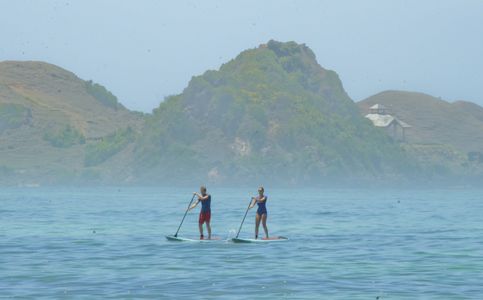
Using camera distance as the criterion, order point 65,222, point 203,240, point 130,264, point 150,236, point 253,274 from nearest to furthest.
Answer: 1. point 253,274
2. point 130,264
3. point 203,240
4. point 150,236
5. point 65,222

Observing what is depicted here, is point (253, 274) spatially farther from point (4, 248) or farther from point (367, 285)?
point (4, 248)

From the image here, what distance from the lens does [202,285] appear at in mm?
29922

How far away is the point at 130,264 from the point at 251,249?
24.5 feet

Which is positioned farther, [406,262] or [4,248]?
[4,248]

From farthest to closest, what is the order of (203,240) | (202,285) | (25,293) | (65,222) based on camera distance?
(65,222)
(203,240)
(202,285)
(25,293)

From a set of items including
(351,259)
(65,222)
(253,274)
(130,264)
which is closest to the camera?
(253,274)

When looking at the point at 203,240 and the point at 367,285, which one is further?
the point at 203,240

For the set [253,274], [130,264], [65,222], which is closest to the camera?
[253,274]

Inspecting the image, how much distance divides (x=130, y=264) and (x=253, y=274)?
5160 mm

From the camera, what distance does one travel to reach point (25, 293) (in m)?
28.0

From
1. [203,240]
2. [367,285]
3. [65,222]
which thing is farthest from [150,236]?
[367,285]

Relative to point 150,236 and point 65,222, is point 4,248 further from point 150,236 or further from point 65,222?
point 65,222

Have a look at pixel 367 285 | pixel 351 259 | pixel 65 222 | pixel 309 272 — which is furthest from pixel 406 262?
pixel 65 222

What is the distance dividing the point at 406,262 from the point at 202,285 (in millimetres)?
10020
